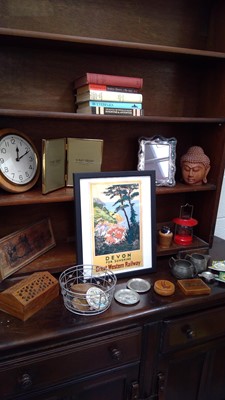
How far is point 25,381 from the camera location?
85cm

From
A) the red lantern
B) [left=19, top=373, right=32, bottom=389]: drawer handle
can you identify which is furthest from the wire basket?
the red lantern

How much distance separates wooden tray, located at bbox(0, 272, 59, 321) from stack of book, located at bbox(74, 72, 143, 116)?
0.69 m

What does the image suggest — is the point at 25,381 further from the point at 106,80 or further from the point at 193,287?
the point at 106,80

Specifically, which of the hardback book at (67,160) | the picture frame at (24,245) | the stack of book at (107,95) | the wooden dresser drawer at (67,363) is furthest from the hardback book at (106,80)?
the wooden dresser drawer at (67,363)

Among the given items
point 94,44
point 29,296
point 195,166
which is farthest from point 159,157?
point 29,296

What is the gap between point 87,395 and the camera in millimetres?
1016

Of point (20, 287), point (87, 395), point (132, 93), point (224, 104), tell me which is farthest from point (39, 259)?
point (224, 104)

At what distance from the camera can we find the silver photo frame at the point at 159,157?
1.33 metres

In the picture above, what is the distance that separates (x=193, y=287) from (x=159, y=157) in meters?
0.62

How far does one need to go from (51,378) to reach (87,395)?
20cm

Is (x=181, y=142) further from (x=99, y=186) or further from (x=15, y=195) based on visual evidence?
(x=15, y=195)

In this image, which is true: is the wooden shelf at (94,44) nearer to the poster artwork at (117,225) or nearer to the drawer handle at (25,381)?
the poster artwork at (117,225)

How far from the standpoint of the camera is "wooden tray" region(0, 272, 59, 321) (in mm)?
926

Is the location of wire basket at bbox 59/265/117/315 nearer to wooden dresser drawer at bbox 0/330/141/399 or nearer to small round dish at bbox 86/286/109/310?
small round dish at bbox 86/286/109/310
